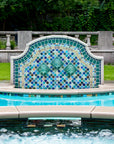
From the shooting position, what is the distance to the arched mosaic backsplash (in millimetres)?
9898

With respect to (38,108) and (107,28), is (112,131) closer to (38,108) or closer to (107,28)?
(38,108)

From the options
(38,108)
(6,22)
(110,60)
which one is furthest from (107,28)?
(38,108)

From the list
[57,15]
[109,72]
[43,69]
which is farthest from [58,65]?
[57,15]

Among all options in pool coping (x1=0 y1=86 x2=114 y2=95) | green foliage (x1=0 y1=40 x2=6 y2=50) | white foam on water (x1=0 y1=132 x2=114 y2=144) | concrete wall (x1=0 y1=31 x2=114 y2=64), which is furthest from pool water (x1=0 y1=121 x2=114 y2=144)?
green foliage (x1=0 y1=40 x2=6 y2=50)

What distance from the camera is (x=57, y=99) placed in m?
9.16

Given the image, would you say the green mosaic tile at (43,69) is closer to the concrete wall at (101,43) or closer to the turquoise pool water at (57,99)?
the turquoise pool water at (57,99)

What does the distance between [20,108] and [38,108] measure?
12.0 inches

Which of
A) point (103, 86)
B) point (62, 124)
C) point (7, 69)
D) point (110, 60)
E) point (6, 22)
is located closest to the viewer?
point (62, 124)

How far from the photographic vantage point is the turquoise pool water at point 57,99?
893 cm

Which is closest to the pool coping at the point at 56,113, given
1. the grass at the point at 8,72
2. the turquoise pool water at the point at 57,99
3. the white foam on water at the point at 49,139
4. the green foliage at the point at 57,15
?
the white foam on water at the point at 49,139

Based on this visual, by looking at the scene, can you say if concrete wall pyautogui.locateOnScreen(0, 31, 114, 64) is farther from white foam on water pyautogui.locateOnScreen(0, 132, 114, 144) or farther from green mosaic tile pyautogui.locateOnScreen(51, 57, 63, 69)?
white foam on water pyautogui.locateOnScreen(0, 132, 114, 144)

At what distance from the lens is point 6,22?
105 ft

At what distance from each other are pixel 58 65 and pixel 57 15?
72.2 ft

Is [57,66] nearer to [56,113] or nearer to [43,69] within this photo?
[43,69]
